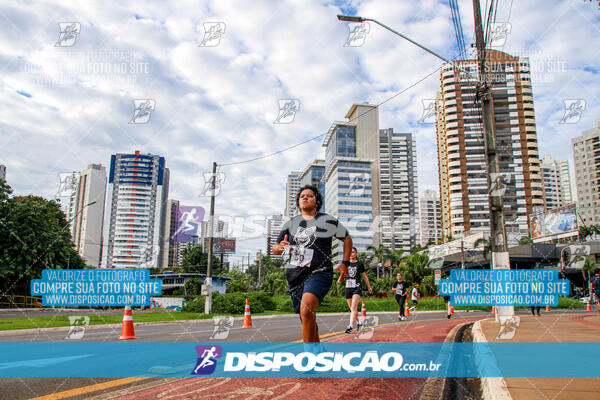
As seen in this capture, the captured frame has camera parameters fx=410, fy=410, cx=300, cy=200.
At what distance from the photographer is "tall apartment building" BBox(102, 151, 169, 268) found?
15262 centimetres

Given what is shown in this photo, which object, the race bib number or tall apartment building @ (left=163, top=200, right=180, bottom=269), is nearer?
the race bib number

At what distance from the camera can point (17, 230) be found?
29078 mm

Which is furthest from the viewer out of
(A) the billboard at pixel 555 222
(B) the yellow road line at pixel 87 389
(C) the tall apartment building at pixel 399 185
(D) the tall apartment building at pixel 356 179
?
(C) the tall apartment building at pixel 399 185

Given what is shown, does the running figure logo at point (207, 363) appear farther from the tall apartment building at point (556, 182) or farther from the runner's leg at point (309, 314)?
the tall apartment building at point (556, 182)

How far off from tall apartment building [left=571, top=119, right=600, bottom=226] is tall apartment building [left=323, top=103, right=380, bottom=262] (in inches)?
2424

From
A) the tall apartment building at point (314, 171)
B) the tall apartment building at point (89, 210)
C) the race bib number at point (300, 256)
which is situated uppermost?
the tall apartment building at point (314, 171)

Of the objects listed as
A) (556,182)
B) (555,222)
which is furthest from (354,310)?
(556,182)

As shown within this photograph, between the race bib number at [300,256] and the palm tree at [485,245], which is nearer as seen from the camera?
the race bib number at [300,256]

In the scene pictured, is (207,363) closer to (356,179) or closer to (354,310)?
(354,310)

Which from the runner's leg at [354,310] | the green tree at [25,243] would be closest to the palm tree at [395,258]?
the green tree at [25,243]

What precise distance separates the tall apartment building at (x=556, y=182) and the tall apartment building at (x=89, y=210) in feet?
518

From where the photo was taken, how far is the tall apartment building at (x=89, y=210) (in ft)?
319

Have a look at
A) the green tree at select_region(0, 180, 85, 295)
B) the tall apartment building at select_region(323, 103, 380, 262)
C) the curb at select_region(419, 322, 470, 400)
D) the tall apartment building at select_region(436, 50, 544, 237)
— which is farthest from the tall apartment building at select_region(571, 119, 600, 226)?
the curb at select_region(419, 322, 470, 400)

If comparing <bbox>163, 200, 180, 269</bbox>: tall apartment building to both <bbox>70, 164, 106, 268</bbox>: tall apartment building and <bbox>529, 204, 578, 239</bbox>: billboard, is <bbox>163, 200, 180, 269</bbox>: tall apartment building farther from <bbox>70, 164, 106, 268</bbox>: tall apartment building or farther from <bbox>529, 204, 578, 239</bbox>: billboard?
<bbox>529, 204, 578, 239</bbox>: billboard
